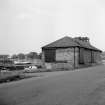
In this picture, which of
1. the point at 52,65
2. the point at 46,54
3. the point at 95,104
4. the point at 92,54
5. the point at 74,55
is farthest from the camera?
the point at 92,54

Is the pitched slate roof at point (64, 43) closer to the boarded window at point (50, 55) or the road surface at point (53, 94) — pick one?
the boarded window at point (50, 55)

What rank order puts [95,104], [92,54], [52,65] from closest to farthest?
[95,104]
[52,65]
[92,54]

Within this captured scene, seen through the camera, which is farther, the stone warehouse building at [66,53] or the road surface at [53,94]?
the stone warehouse building at [66,53]

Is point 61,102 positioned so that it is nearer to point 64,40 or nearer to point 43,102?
point 43,102

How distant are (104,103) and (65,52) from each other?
33.3m

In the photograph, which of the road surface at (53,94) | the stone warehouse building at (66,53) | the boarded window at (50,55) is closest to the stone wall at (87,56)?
the stone warehouse building at (66,53)

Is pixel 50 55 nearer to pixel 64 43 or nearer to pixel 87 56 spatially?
pixel 64 43

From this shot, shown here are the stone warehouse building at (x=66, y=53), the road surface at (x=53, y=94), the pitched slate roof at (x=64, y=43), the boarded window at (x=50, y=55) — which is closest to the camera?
the road surface at (x=53, y=94)

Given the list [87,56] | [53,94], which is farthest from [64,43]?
[53,94]

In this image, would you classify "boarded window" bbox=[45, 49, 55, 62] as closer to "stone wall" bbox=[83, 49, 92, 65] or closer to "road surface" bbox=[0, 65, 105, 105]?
"stone wall" bbox=[83, 49, 92, 65]

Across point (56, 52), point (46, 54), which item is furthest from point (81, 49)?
point (46, 54)

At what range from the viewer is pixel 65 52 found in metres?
40.1

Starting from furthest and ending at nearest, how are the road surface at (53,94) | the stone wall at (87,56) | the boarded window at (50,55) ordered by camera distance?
the stone wall at (87,56) → the boarded window at (50,55) → the road surface at (53,94)

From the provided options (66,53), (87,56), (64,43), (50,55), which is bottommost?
(87,56)
